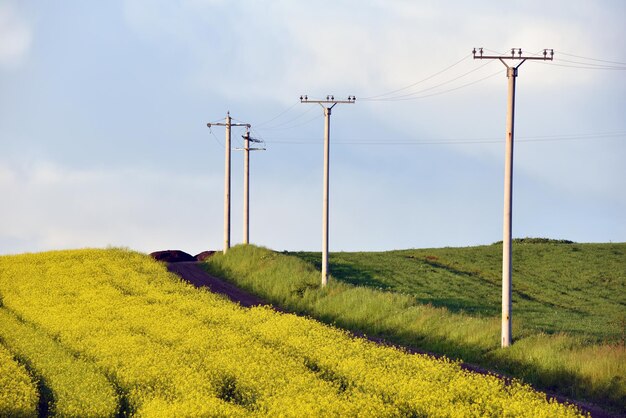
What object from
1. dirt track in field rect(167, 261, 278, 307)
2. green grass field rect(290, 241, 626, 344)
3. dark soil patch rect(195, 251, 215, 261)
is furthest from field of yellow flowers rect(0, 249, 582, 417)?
dark soil patch rect(195, 251, 215, 261)

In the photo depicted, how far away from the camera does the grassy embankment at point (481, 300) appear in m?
26.1

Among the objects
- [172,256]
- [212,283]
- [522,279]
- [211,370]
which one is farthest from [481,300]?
[211,370]

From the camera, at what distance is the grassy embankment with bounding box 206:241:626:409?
2606cm

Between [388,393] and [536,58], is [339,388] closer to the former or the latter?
[388,393]

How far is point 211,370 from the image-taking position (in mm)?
24000

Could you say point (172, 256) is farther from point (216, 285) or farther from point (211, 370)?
point (211, 370)

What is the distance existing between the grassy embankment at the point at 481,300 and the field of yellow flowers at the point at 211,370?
341 centimetres

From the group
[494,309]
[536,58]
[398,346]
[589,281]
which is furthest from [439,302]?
[589,281]

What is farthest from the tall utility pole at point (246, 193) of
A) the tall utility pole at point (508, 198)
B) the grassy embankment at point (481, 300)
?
the tall utility pole at point (508, 198)

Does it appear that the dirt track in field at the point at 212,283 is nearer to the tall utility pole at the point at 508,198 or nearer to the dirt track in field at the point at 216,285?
A: the dirt track in field at the point at 216,285

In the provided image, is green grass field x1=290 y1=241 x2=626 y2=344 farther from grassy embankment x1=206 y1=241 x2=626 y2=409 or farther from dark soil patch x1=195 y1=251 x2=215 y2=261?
dark soil patch x1=195 y1=251 x2=215 y2=261

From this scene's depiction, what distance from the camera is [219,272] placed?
53969 mm

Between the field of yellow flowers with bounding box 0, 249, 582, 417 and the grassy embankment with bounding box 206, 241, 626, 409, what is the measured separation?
341 centimetres

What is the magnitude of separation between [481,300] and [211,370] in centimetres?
2892
